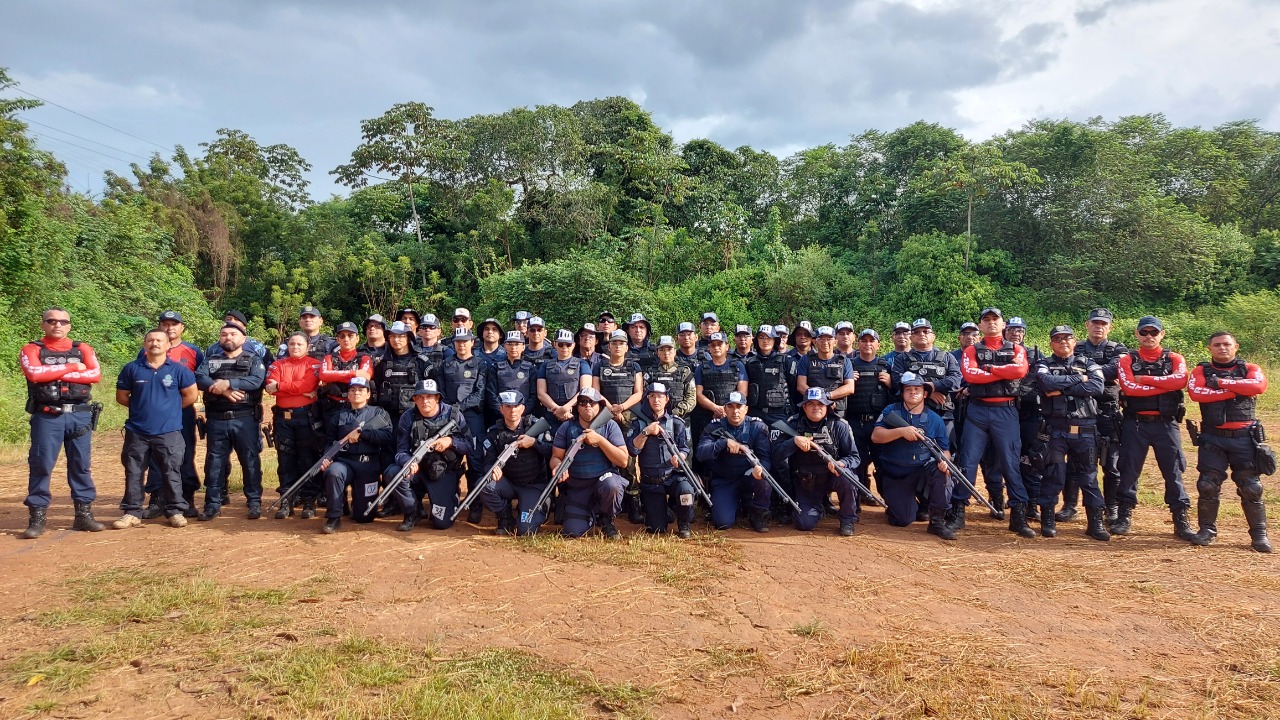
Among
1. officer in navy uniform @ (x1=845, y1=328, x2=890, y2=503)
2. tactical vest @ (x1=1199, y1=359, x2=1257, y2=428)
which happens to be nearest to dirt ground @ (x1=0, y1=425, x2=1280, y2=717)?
officer in navy uniform @ (x1=845, y1=328, x2=890, y2=503)

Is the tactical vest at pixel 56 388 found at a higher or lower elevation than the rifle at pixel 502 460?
higher

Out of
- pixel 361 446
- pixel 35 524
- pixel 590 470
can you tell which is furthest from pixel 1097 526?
pixel 35 524

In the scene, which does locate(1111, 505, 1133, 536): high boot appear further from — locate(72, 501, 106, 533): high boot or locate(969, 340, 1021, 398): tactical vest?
locate(72, 501, 106, 533): high boot

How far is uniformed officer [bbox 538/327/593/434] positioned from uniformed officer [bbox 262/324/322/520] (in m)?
2.36

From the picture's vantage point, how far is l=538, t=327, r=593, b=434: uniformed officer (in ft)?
25.1

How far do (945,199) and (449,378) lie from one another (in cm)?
2242

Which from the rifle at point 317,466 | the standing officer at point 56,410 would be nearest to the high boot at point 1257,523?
the rifle at point 317,466

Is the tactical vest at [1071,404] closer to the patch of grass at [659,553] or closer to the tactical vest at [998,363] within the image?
the tactical vest at [998,363]

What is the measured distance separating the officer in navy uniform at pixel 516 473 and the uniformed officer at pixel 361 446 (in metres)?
0.93

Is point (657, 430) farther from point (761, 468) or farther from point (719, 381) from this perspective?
point (719, 381)

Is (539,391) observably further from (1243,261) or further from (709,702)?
(1243,261)

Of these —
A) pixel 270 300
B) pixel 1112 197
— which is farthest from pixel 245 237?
pixel 1112 197

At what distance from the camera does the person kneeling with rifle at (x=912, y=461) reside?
269 inches

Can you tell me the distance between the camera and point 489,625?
186 inches
